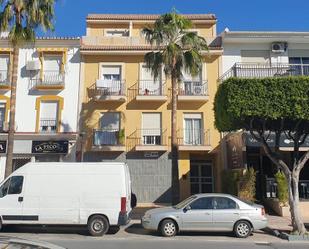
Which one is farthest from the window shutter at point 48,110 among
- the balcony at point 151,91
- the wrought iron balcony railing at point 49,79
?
the balcony at point 151,91

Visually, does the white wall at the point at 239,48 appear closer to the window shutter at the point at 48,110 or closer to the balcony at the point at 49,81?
the balcony at the point at 49,81

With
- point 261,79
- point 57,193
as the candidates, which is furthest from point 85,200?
point 261,79

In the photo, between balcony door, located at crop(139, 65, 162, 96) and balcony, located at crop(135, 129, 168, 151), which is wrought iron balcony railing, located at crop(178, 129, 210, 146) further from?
balcony door, located at crop(139, 65, 162, 96)

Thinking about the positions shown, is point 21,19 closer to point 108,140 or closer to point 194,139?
point 108,140

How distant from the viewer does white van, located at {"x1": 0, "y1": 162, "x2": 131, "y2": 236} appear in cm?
1359

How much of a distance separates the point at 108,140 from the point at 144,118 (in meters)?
2.69

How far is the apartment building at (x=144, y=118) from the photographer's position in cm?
2391

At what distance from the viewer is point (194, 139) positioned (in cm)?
2434

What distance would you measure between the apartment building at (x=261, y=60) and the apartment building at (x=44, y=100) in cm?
953

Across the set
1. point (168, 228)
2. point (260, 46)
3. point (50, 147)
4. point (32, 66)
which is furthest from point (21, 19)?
point (260, 46)

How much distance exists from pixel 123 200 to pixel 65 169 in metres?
2.38

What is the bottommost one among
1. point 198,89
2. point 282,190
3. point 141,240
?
point 141,240

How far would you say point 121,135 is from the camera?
23.6m

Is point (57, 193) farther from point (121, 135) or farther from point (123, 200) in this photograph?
point (121, 135)
